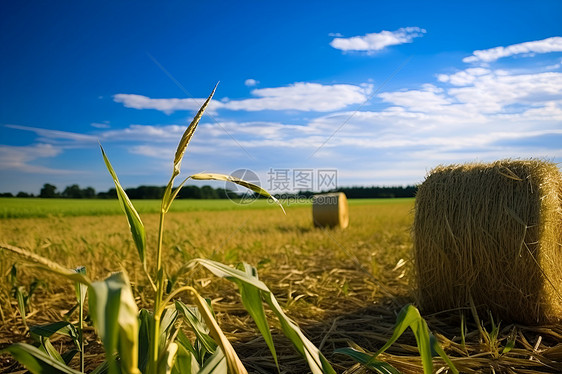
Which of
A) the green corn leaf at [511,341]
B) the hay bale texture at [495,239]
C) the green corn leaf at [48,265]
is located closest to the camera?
the green corn leaf at [48,265]

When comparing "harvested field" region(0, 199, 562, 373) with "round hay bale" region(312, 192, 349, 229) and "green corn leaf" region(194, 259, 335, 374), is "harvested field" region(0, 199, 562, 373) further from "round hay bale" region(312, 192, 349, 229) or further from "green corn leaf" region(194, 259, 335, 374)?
"round hay bale" region(312, 192, 349, 229)

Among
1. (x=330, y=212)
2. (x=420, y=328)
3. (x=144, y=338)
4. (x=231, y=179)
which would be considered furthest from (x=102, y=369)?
(x=330, y=212)

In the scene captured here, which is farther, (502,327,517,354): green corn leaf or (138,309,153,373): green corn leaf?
(502,327,517,354): green corn leaf

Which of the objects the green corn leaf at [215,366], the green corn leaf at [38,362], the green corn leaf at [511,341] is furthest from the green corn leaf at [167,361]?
the green corn leaf at [511,341]

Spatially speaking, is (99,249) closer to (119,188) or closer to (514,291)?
(119,188)

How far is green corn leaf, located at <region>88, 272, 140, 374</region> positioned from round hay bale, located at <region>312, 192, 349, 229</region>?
314 inches

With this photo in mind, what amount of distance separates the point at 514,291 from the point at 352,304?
4.18ft

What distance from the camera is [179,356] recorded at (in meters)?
1.52

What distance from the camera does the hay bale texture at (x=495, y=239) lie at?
9.70ft

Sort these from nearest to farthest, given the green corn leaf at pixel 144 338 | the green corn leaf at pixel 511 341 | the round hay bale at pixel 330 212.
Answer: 1. the green corn leaf at pixel 144 338
2. the green corn leaf at pixel 511 341
3. the round hay bale at pixel 330 212

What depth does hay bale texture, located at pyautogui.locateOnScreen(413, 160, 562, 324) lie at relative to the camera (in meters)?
2.96

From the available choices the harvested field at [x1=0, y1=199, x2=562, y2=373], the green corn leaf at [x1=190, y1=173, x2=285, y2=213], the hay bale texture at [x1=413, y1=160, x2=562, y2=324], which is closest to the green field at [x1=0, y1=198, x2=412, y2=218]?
the harvested field at [x1=0, y1=199, x2=562, y2=373]

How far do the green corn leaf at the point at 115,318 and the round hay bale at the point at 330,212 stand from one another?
314 inches

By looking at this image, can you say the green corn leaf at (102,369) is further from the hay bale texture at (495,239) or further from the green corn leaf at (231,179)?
the hay bale texture at (495,239)
